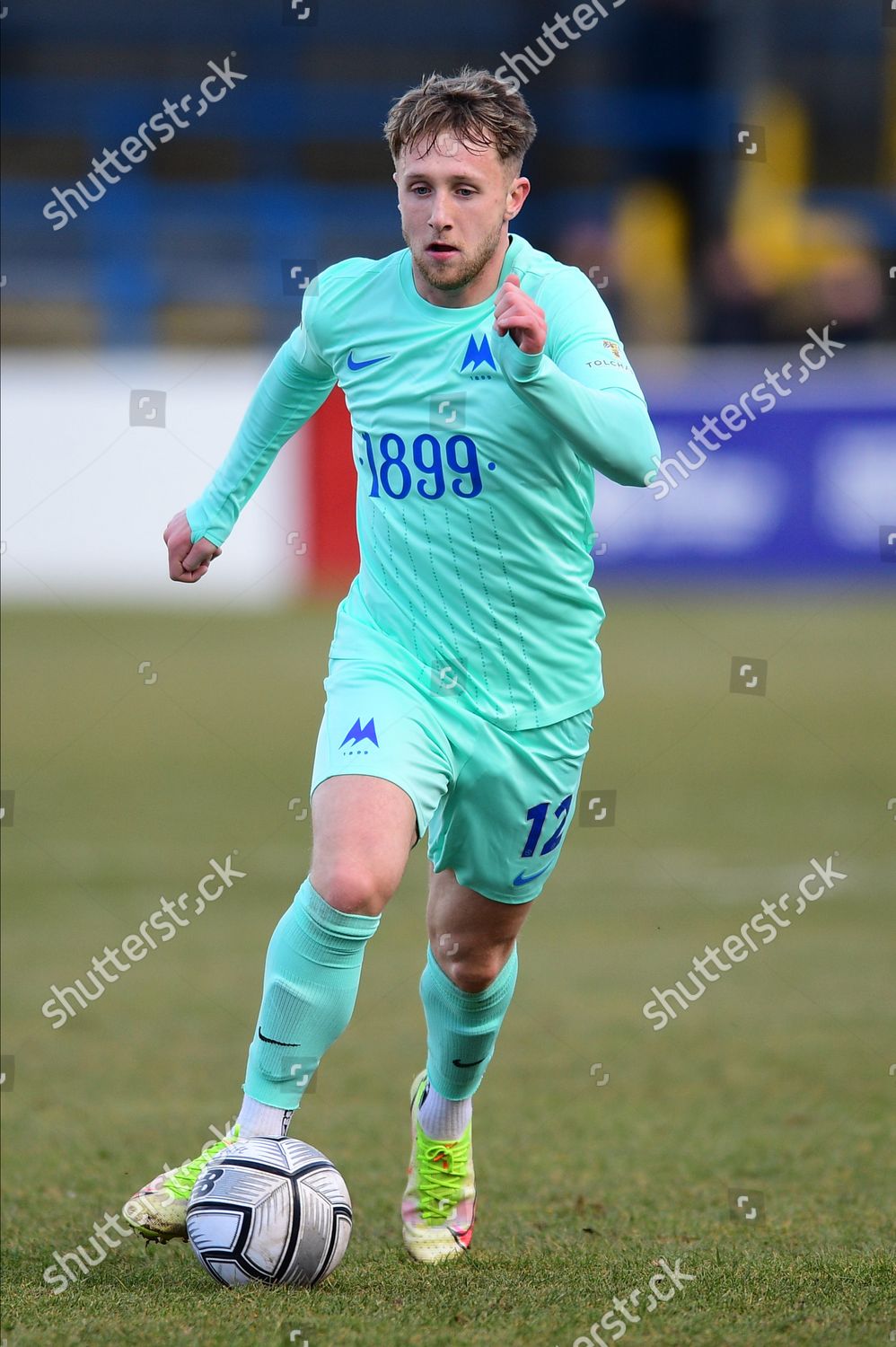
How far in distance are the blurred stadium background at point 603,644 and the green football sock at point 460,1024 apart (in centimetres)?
35

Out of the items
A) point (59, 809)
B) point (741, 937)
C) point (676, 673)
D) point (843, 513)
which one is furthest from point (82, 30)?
point (741, 937)

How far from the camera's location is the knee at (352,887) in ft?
11.2

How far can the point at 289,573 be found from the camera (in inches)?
675

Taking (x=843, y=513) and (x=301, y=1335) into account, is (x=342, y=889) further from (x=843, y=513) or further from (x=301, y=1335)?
(x=843, y=513)

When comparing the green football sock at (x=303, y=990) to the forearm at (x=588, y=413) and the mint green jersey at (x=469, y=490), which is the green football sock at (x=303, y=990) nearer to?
the mint green jersey at (x=469, y=490)

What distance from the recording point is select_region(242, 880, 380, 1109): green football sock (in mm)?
3477

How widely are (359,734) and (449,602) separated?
34 centimetres

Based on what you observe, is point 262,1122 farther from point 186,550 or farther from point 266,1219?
point 186,550

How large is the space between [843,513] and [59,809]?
899cm
